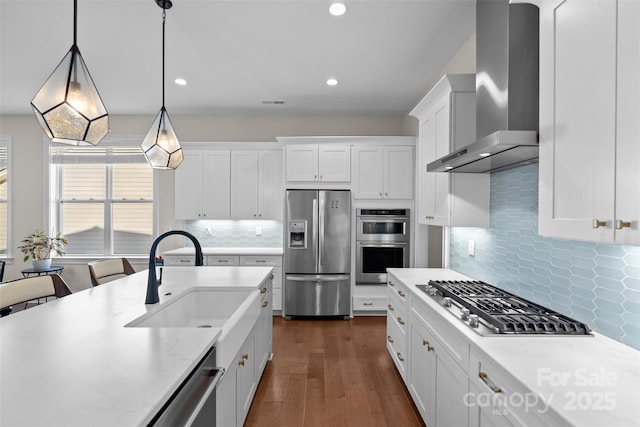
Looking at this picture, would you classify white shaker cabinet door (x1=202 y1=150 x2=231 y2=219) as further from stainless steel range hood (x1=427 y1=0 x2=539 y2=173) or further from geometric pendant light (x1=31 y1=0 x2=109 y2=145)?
stainless steel range hood (x1=427 y1=0 x2=539 y2=173)

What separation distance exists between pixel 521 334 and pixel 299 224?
309 centimetres

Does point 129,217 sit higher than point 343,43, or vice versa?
point 343,43

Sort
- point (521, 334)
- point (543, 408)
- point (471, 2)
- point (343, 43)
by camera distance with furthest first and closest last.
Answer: point (343, 43) < point (471, 2) < point (521, 334) < point (543, 408)

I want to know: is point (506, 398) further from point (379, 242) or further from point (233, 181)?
point (233, 181)

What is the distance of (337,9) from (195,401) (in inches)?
99.4

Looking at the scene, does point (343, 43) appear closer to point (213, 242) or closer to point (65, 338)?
point (65, 338)

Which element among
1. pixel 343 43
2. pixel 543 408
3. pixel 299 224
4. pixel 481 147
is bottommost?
pixel 543 408

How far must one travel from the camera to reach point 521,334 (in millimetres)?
1411

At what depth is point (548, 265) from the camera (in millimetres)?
1829

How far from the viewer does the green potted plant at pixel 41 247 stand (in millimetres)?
4523

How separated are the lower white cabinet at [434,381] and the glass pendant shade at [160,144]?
7.14ft

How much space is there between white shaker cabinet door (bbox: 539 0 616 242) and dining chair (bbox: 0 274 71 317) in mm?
2882

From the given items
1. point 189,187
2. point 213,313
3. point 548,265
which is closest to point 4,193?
point 189,187

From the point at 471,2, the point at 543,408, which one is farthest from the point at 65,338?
the point at 471,2
